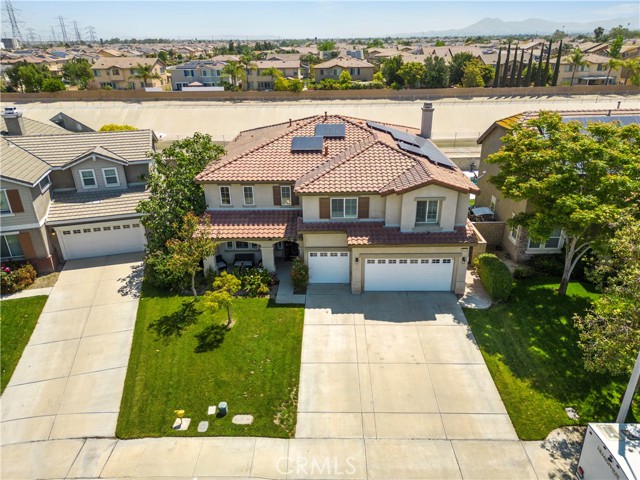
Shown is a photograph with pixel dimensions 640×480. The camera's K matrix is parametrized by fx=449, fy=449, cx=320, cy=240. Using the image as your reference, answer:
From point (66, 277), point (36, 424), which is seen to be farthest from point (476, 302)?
point (66, 277)

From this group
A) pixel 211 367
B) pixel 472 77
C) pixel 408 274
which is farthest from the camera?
pixel 472 77

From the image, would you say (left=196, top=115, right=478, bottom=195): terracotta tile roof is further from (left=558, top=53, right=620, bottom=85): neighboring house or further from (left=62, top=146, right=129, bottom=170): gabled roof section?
(left=558, top=53, right=620, bottom=85): neighboring house

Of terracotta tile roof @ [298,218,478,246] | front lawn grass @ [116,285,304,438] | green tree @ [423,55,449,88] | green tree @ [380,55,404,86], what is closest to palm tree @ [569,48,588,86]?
green tree @ [423,55,449,88]

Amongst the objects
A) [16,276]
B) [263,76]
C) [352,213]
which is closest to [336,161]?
[352,213]

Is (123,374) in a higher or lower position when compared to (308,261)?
lower

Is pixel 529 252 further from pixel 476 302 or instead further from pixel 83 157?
pixel 83 157

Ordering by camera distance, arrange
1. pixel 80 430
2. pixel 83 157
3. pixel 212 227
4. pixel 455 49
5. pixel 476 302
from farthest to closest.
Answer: pixel 455 49
pixel 83 157
pixel 212 227
pixel 476 302
pixel 80 430

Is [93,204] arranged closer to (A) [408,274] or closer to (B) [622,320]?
(A) [408,274]
